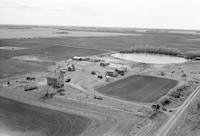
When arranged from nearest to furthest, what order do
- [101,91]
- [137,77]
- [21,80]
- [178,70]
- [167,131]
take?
1. [167,131]
2. [101,91]
3. [21,80]
4. [137,77]
5. [178,70]

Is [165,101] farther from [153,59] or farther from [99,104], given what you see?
[153,59]

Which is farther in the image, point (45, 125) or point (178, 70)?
point (178, 70)

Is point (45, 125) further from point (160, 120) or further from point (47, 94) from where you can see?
point (160, 120)

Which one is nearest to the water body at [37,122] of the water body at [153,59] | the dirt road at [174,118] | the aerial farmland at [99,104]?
the aerial farmland at [99,104]

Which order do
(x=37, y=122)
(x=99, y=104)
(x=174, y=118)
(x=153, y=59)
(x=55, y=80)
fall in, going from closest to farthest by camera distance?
(x=37, y=122) < (x=174, y=118) < (x=99, y=104) < (x=55, y=80) < (x=153, y=59)

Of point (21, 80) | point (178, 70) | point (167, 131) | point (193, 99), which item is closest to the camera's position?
point (167, 131)

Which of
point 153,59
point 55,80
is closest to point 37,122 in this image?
point 55,80

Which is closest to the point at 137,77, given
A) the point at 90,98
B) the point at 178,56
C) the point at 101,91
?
the point at 101,91
